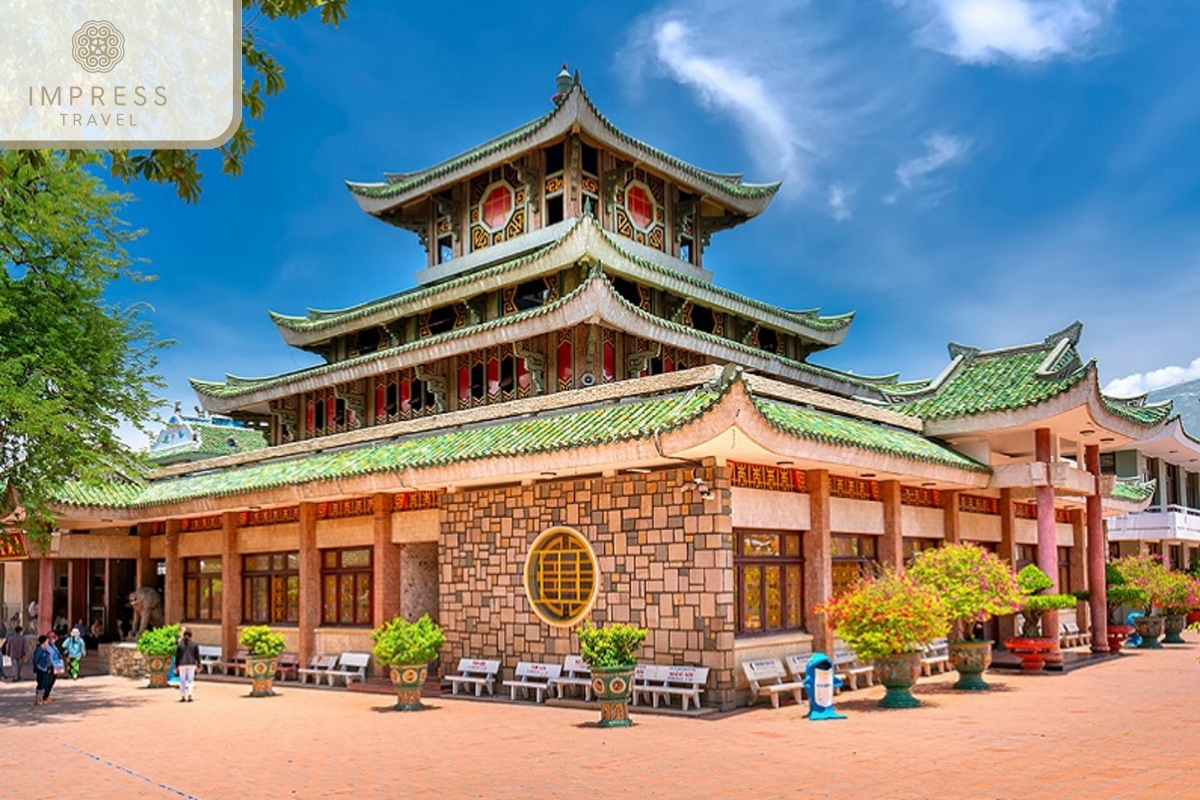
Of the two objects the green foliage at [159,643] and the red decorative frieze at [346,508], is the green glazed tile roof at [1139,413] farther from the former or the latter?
the green foliage at [159,643]

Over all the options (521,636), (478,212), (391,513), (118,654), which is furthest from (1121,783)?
(118,654)

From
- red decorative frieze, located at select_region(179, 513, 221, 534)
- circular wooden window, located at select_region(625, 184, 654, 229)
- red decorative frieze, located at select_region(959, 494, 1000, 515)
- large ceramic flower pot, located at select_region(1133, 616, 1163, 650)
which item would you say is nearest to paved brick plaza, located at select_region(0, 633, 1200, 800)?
red decorative frieze, located at select_region(959, 494, 1000, 515)

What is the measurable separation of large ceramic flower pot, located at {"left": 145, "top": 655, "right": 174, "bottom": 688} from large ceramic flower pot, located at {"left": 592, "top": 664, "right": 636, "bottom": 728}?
36.2ft

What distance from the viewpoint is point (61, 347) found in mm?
17938

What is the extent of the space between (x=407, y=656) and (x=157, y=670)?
7.70m

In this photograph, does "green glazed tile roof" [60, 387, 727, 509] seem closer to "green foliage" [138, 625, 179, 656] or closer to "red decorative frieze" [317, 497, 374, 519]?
"red decorative frieze" [317, 497, 374, 519]

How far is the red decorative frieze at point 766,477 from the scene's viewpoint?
50.1 ft

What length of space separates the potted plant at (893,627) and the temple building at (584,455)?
1648 mm

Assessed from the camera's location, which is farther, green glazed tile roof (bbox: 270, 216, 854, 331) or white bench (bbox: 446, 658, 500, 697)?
green glazed tile roof (bbox: 270, 216, 854, 331)

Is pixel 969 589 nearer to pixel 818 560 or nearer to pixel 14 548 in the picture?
pixel 818 560

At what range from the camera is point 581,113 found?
2216 centimetres

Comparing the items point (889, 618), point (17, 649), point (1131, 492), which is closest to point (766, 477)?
point (889, 618)

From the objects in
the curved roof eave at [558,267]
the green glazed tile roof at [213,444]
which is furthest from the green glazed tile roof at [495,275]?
the green glazed tile roof at [213,444]

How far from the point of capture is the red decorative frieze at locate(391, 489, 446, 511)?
61.8 feet
